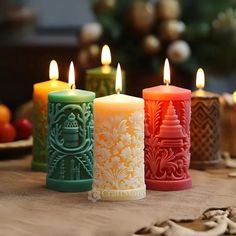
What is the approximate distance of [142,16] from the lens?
11.3 feet

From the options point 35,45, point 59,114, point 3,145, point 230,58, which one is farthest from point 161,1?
point 59,114

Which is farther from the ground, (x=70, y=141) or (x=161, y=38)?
(x=161, y=38)

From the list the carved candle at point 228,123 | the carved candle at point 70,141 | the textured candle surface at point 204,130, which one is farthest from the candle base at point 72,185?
the carved candle at point 228,123

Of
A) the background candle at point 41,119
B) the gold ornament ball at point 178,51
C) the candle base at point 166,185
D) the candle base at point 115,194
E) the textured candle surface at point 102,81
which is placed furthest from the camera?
the gold ornament ball at point 178,51

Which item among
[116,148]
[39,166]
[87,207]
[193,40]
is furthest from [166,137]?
[193,40]

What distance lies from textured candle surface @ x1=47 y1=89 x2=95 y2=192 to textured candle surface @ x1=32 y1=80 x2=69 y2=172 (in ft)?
0.57

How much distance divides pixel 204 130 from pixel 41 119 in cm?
35

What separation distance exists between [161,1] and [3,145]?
157 centimetres

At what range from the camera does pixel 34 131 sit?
6.39 ft

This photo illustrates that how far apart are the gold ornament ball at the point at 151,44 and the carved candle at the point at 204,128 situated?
144 centimetres

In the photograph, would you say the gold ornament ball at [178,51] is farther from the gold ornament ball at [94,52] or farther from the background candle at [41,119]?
the background candle at [41,119]

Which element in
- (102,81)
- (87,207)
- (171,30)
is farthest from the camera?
(171,30)

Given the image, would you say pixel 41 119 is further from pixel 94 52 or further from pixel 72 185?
pixel 94 52

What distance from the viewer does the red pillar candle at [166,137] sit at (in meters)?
1.72
